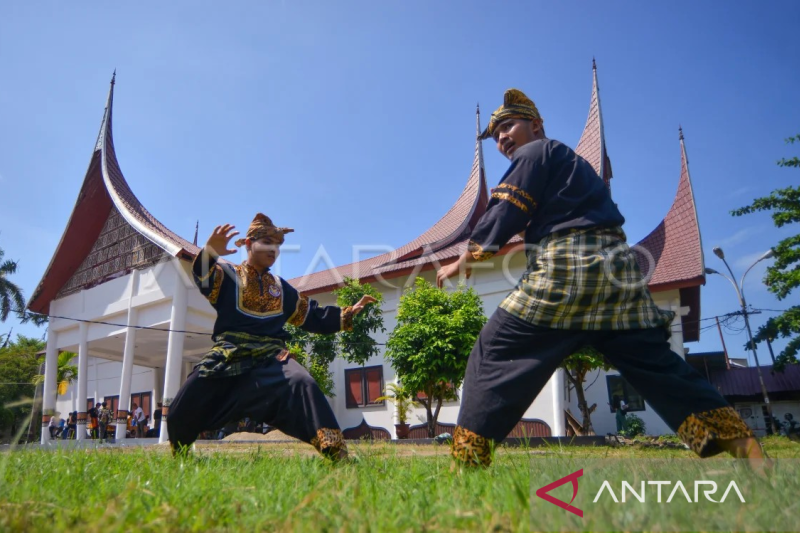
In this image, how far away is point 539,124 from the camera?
10.3ft

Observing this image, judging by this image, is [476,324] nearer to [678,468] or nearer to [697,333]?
→ [678,468]

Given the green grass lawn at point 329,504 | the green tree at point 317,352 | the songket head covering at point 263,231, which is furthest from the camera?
the green tree at point 317,352

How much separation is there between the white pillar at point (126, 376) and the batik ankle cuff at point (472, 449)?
15.1 m

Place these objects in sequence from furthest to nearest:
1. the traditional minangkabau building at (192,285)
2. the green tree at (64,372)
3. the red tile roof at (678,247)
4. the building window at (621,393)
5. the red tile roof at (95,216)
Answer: the green tree at (64,372) → the red tile roof at (95,216) → the traditional minangkabau building at (192,285) → the building window at (621,393) → the red tile roof at (678,247)

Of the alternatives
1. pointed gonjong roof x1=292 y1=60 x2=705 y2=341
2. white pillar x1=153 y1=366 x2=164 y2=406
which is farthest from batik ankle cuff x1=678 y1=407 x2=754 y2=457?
white pillar x1=153 y1=366 x2=164 y2=406

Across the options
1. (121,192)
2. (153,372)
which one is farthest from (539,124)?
(153,372)

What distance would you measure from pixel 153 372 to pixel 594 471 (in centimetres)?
2400

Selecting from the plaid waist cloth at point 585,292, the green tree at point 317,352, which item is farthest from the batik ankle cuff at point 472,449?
the green tree at point 317,352

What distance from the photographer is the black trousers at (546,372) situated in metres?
2.37

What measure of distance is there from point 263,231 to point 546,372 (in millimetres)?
2464

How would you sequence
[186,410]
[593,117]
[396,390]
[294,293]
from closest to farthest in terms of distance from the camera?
[186,410] → [294,293] → [396,390] → [593,117]

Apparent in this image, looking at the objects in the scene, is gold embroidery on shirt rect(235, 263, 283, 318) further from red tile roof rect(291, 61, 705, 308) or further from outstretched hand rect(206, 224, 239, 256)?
red tile roof rect(291, 61, 705, 308)

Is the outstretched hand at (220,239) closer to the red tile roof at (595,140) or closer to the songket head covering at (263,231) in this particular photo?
the songket head covering at (263,231)

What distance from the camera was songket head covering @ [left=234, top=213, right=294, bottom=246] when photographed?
4152mm
